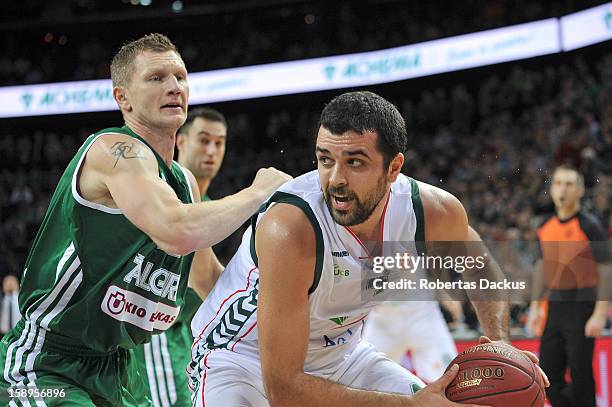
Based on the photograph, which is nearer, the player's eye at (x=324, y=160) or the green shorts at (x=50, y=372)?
the player's eye at (x=324, y=160)

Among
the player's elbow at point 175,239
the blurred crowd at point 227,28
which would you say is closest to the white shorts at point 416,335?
the player's elbow at point 175,239

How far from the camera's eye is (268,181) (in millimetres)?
2982

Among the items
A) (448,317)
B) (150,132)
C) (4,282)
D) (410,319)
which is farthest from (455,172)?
(150,132)

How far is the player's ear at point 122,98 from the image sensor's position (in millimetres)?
3230

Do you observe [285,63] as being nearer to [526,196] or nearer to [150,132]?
[526,196]

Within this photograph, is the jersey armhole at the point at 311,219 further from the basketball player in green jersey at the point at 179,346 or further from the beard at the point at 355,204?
the basketball player in green jersey at the point at 179,346

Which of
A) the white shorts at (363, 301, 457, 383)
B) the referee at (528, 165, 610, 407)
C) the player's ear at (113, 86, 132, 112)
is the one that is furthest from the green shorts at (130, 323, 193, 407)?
the referee at (528, 165, 610, 407)

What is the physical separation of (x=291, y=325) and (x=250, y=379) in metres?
0.51

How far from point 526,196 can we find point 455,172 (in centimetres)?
255

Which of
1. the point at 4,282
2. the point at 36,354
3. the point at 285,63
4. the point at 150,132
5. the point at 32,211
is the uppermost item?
the point at 285,63

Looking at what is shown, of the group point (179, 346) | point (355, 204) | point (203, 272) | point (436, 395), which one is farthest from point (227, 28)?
point (436, 395)

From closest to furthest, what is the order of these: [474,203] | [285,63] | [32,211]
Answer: [474,203]
[32,211]
[285,63]

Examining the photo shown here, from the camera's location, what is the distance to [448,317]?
7.10 m

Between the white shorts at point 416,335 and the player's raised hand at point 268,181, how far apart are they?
3.42 meters
